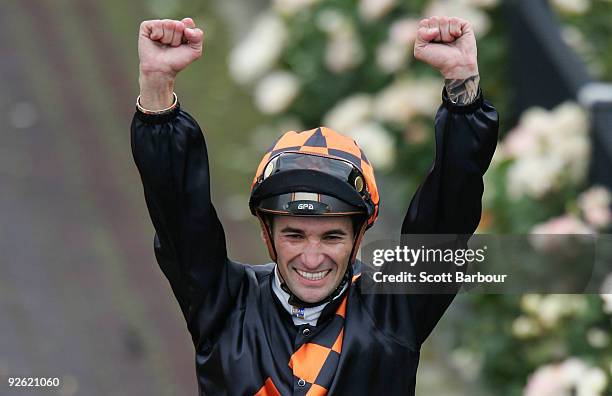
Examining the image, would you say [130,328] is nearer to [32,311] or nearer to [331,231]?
[32,311]

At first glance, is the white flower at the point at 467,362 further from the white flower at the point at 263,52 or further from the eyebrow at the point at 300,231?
the eyebrow at the point at 300,231

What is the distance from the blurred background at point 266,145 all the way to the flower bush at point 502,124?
0.01 m

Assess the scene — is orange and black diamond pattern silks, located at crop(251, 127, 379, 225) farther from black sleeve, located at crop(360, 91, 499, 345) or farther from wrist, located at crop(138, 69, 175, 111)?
wrist, located at crop(138, 69, 175, 111)

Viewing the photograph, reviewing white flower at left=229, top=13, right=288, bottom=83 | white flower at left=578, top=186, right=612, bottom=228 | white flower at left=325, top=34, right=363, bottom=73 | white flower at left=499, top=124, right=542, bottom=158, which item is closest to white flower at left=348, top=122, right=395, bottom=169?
white flower at left=325, top=34, right=363, bottom=73

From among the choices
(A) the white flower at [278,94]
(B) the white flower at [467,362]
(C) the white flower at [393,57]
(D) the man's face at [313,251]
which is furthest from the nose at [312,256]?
(A) the white flower at [278,94]

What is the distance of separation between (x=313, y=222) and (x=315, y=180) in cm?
11

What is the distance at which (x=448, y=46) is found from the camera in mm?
3100

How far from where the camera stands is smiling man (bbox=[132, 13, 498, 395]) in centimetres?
310

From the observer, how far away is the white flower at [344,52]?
27.1 feet

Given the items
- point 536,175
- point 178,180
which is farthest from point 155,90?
point 536,175

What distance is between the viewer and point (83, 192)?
8.39 metres

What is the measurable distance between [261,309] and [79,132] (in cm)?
610

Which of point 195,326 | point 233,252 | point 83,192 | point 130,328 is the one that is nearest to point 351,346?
point 195,326

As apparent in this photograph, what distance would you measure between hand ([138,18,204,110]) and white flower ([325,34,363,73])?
516 centimetres
